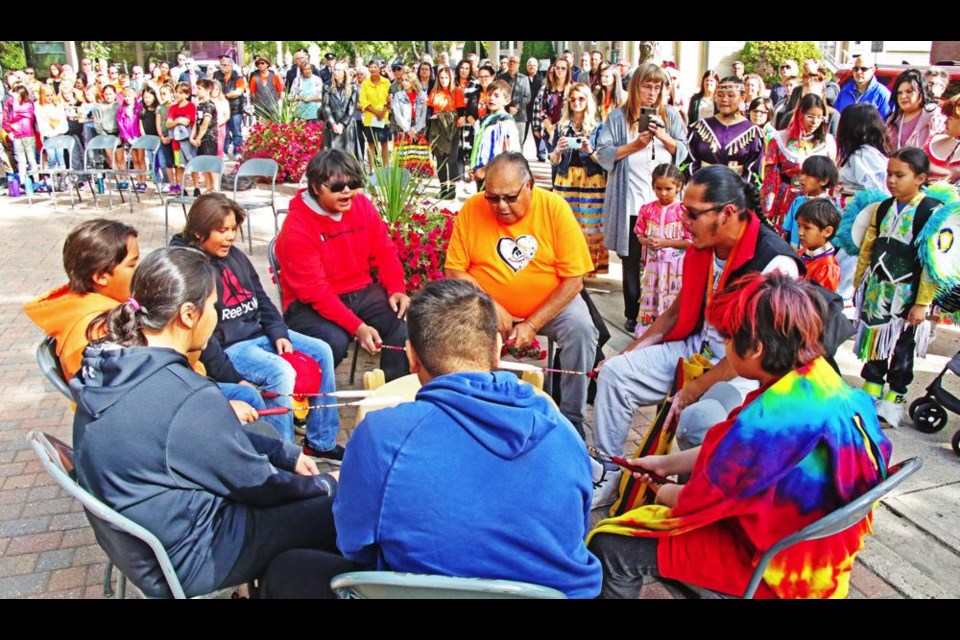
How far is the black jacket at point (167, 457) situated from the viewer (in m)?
2.09

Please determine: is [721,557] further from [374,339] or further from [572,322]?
[374,339]

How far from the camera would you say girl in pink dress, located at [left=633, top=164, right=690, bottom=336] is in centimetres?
547

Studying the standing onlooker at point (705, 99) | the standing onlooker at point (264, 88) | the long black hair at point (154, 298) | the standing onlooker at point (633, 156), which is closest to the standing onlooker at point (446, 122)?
the standing onlooker at point (264, 88)

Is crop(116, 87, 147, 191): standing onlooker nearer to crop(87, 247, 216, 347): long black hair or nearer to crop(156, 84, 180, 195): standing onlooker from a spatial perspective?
crop(156, 84, 180, 195): standing onlooker

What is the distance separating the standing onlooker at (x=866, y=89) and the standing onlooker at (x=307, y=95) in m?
8.94

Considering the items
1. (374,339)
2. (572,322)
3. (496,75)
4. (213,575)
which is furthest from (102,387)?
(496,75)

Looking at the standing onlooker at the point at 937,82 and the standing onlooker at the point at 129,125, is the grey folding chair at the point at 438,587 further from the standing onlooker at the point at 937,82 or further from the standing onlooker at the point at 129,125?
the standing onlooker at the point at 129,125

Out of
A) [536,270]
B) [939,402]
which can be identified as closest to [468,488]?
[536,270]

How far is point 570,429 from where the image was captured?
6.45 ft

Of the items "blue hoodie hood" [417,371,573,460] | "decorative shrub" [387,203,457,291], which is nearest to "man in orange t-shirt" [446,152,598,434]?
"decorative shrub" [387,203,457,291]

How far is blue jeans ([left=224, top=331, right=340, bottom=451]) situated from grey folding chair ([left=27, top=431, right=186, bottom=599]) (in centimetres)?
141

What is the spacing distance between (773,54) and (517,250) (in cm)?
1860

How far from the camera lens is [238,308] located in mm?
3906

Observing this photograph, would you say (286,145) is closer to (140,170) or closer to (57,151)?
(140,170)
